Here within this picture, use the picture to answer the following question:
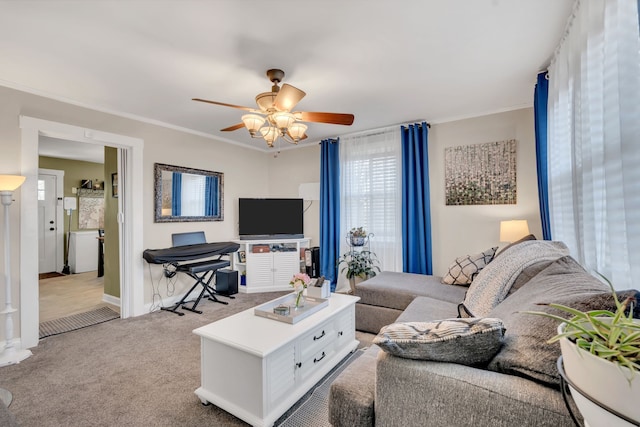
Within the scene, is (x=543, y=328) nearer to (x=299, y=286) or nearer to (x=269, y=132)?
(x=299, y=286)

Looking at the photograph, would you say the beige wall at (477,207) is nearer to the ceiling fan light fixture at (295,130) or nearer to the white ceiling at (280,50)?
the white ceiling at (280,50)

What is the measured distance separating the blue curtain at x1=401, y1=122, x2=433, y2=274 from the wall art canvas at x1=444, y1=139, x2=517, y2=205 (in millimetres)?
289

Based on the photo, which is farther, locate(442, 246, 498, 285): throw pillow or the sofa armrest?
locate(442, 246, 498, 285): throw pillow

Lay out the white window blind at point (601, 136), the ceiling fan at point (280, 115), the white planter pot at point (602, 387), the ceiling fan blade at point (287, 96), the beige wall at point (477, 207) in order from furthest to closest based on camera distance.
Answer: the beige wall at point (477, 207), the ceiling fan at point (280, 115), the ceiling fan blade at point (287, 96), the white window blind at point (601, 136), the white planter pot at point (602, 387)

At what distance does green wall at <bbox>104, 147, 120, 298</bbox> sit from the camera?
383 cm

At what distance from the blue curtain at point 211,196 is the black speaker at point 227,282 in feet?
3.04

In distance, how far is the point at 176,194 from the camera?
3.96 metres

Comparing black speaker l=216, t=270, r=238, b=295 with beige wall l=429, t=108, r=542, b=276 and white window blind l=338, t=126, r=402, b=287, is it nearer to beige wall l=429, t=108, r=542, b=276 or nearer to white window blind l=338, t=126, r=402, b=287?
white window blind l=338, t=126, r=402, b=287

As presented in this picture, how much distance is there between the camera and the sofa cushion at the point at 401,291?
2703 millimetres

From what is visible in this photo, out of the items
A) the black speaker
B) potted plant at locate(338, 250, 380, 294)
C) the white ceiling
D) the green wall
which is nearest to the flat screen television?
the black speaker

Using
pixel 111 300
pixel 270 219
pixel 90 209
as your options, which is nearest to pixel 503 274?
pixel 270 219

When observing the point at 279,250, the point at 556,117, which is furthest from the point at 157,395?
the point at 556,117

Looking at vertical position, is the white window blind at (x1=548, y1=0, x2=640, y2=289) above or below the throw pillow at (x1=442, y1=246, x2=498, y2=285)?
above

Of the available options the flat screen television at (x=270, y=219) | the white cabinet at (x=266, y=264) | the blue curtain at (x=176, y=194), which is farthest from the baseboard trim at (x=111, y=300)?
the flat screen television at (x=270, y=219)
